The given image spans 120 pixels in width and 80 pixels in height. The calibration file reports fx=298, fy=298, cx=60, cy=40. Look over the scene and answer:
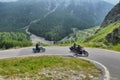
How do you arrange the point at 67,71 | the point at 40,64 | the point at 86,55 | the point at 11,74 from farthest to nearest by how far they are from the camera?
the point at 86,55
the point at 40,64
the point at 67,71
the point at 11,74

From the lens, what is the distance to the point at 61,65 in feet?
94.0

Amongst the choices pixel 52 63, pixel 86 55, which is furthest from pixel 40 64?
pixel 86 55

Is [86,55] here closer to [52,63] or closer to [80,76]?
[52,63]

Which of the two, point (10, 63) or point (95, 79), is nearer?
point (95, 79)

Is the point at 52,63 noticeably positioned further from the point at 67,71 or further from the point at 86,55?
the point at 86,55

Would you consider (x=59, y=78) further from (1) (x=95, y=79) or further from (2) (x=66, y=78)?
(1) (x=95, y=79)

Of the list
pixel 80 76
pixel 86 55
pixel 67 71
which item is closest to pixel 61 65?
pixel 67 71

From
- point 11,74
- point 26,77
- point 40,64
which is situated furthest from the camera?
point 40,64

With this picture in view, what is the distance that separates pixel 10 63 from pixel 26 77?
333 inches

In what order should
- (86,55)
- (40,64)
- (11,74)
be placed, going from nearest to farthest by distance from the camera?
1. (11,74)
2. (40,64)
3. (86,55)

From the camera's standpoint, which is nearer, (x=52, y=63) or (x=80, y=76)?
(x=80, y=76)

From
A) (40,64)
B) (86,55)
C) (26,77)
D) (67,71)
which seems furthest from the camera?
(86,55)

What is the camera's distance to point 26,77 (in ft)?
69.9

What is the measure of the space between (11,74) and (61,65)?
7.06 metres
